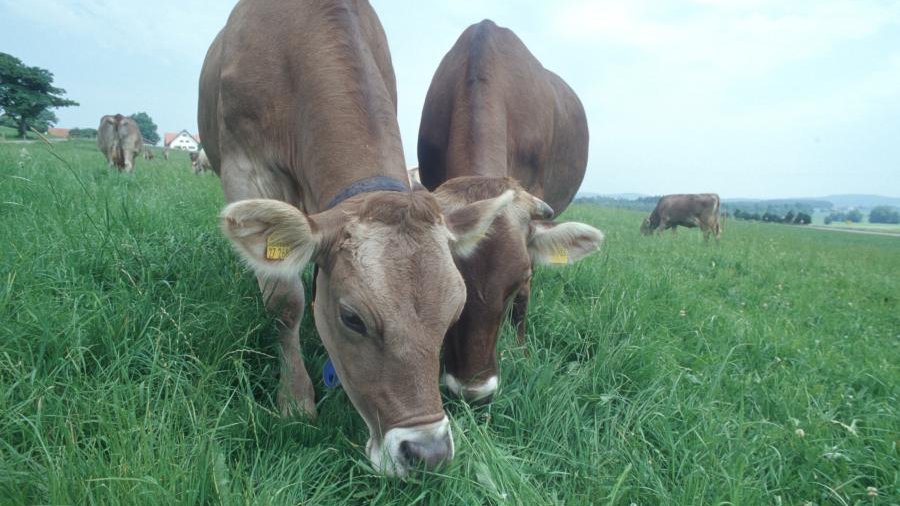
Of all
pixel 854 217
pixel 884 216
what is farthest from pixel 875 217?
pixel 854 217

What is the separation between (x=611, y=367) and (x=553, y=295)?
129 cm

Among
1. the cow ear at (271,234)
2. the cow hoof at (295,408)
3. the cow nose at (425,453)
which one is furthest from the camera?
the cow hoof at (295,408)

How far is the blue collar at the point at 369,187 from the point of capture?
2584 mm

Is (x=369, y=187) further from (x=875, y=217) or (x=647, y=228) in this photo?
(x=875, y=217)

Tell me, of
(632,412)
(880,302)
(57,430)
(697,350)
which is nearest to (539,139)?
(697,350)

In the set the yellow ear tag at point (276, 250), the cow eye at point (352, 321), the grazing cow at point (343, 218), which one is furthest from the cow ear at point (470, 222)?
the yellow ear tag at point (276, 250)

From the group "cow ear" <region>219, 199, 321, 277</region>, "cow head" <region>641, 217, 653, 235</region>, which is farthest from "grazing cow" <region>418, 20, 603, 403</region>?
"cow head" <region>641, 217, 653, 235</region>

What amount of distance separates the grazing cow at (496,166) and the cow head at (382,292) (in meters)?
0.59

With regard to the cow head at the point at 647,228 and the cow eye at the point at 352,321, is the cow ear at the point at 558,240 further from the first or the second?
the cow head at the point at 647,228

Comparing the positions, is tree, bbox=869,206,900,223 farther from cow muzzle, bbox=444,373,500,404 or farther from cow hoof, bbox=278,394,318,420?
cow hoof, bbox=278,394,318,420

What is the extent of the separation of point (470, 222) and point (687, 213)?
74.2 ft

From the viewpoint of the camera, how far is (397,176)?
278 cm

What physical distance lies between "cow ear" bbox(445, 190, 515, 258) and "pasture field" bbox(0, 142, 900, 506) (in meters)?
0.77

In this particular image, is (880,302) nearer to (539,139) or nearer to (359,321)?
(539,139)
